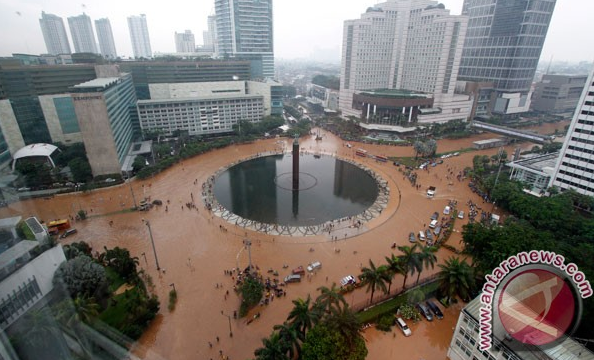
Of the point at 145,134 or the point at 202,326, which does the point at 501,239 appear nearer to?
the point at 202,326

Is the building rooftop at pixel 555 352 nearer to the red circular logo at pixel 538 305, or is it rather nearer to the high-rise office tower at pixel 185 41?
the red circular logo at pixel 538 305

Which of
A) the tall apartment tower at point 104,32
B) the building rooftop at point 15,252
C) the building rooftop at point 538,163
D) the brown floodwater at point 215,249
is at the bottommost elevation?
the brown floodwater at point 215,249

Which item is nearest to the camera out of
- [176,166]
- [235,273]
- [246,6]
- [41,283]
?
[41,283]

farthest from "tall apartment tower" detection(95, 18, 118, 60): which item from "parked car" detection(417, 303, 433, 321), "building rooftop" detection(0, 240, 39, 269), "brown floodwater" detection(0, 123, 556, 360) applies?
"parked car" detection(417, 303, 433, 321)

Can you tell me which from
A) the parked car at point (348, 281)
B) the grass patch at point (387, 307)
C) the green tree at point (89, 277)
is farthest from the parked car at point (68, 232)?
the grass patch at point (387, 307)

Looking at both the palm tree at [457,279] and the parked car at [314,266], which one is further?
the parked car at [314,266]

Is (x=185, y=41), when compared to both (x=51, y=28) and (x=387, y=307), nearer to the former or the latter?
(x=51, y=28)

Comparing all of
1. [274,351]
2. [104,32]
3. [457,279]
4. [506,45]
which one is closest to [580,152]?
[457,279]

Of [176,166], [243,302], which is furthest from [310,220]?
[176,166]
